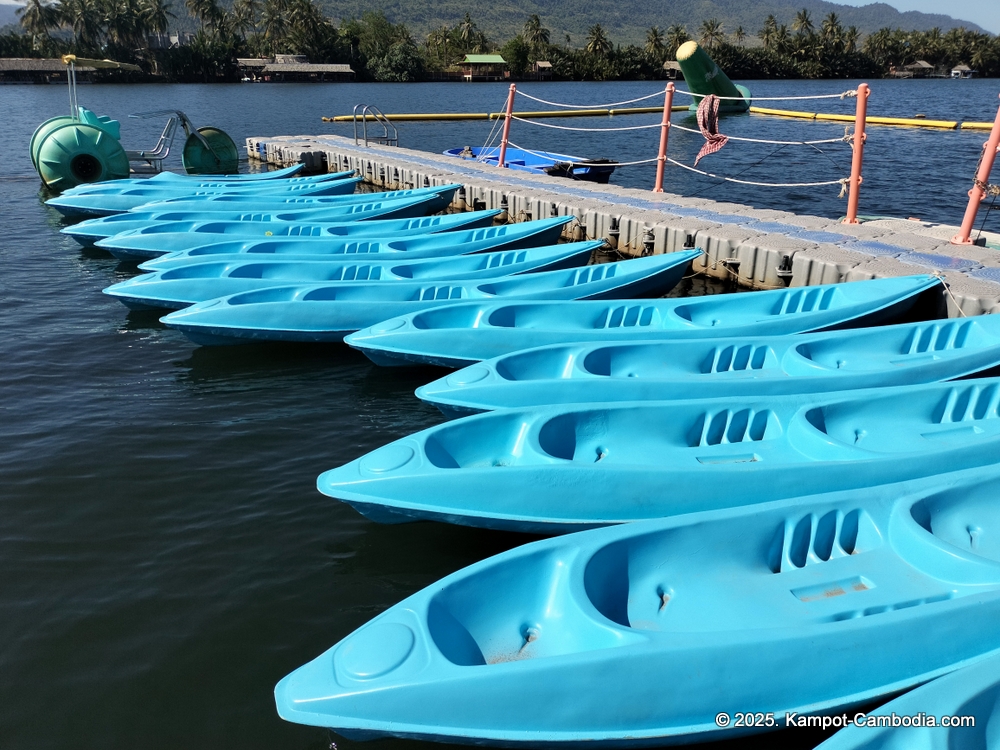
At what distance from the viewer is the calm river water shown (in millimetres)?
4730

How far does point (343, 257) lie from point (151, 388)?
13.0ft

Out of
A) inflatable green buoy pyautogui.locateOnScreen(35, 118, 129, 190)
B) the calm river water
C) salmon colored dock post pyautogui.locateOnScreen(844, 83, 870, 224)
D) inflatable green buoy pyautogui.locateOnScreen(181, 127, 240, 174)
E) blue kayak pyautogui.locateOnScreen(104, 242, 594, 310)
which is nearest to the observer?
the calm river water

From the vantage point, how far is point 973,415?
22.4ft

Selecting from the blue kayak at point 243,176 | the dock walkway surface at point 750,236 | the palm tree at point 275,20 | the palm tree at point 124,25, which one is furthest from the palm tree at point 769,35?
the dock walkway surface at point 750,236

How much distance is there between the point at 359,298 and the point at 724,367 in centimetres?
485

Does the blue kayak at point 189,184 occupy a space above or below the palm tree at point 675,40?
below

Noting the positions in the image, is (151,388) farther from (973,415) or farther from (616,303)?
(973,415)

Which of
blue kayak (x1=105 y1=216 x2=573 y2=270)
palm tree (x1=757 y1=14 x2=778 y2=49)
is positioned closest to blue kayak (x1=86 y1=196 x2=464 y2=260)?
blue kayak (x1=105 y1=216 x2=573 y2=270)

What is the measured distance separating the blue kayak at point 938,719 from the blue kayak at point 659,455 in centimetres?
220

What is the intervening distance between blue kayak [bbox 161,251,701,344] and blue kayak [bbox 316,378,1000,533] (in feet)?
12.8

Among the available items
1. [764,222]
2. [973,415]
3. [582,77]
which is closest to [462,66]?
[582,77]

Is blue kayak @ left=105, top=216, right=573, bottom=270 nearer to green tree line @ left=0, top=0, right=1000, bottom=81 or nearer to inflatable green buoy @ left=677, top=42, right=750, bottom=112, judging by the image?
inflatable green buoy @ left=677, top=42, right=750, bottom=112

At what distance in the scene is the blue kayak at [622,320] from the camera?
8.52 meters

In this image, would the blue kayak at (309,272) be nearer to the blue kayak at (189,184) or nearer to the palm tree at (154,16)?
the blue kayak at (189,184)
